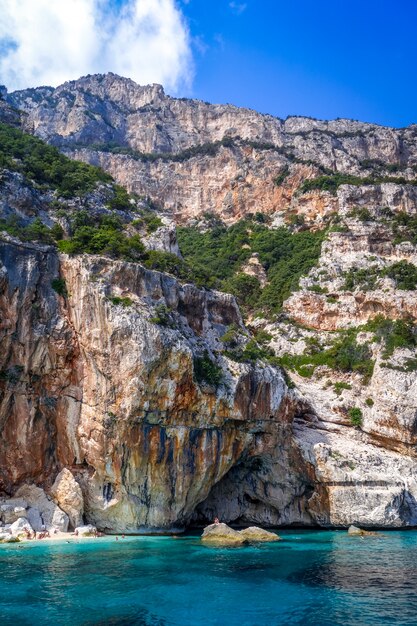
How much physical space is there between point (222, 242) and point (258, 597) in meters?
62.5

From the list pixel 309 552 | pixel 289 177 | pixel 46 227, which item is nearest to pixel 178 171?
pixel 289 177

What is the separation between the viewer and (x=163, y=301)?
34.0 m

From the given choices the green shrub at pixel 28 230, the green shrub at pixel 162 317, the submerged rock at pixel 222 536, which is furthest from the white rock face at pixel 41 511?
the green shrub at pixel 28 230

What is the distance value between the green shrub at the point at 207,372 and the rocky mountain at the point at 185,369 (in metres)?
0.09

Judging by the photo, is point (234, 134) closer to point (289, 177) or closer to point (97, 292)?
point (289, 177)

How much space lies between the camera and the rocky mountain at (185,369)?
1193 inches

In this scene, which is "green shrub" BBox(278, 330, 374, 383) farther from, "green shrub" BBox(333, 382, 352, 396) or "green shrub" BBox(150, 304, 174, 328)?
"green shrub" BBox(150, 304, 174, 328)

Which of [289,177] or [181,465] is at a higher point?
[289,177]

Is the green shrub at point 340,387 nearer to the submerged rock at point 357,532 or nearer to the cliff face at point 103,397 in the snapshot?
the submerged rock at point 357,532

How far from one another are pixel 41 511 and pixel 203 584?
12857 mm

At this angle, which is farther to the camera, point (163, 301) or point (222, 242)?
point (222, 242)

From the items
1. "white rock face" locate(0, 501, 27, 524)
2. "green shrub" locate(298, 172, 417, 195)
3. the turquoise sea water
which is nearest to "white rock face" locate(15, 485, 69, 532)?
"white rock face" locate(0, 501, 27, 524)

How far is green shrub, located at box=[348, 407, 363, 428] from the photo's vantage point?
41.8 meters

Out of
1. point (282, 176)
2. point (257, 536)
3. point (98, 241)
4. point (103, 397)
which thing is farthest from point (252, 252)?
point (257, 536)
